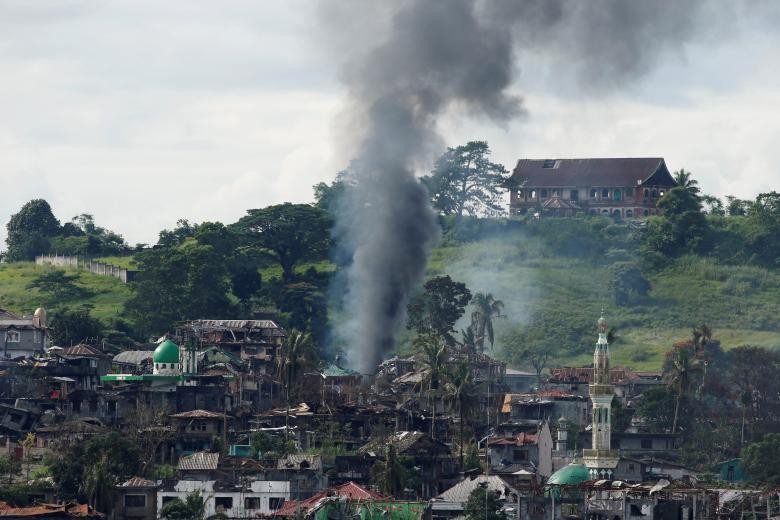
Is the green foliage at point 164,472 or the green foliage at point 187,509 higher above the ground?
the green foliage at point 164,472

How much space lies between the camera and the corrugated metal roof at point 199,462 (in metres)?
144

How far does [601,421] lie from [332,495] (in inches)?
1316

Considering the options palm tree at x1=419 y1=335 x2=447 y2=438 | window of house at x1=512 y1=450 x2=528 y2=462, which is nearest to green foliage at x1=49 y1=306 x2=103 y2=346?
palm tree at x1=419 y1=335 x2=447 y2=438

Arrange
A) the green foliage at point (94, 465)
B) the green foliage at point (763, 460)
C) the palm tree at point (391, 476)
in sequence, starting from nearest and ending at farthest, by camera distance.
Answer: the green foliage at point (94, 465), the palm tree at point (391, 476), the green foliage at point (763, 460)

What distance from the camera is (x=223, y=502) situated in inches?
5527

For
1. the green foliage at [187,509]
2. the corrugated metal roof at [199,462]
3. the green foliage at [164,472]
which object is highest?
the corrugated metal roof at [199,462]

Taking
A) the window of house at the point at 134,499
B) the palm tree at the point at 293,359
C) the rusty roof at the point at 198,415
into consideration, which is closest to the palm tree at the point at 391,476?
the window of house at the point at 134,499

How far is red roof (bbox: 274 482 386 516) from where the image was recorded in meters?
136

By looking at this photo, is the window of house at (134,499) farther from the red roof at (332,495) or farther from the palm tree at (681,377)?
the palm tree at (681,377)

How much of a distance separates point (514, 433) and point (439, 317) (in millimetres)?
28878

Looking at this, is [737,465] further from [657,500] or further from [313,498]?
[313,498]

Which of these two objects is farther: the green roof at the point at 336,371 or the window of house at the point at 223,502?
the green roof at the point at 336,371

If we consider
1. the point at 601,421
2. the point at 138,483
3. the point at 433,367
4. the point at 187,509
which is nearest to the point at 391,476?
the point at 138,483

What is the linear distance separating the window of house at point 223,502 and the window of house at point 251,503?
875 mm
